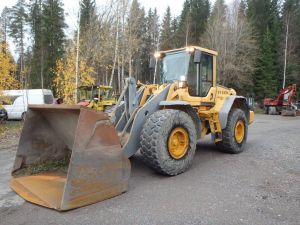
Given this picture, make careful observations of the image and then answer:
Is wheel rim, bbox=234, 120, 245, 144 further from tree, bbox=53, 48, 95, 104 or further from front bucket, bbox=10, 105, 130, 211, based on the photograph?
tree, bbox=53, 48, 95, 104

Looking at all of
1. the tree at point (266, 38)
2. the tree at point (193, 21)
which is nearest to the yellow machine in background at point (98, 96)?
the tree at point (193, 21)

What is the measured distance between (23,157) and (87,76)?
12.4m

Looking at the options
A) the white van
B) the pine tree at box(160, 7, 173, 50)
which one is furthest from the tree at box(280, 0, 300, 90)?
the white van

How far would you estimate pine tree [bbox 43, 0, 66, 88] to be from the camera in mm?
34031

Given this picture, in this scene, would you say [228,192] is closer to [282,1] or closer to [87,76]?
[87,76]

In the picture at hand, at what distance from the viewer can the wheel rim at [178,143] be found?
5.20 metres

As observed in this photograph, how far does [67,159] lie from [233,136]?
386 centimetres

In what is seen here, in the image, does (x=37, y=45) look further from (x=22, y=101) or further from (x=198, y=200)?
(x=198, y=200)

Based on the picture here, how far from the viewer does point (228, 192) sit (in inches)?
179

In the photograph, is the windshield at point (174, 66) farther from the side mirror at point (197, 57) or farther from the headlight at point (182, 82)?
the side mirror at point (197, 57)

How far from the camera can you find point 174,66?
659 cm

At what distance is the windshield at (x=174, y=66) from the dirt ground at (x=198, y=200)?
75.7 inches

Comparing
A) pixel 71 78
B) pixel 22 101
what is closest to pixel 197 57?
pixel 71 78

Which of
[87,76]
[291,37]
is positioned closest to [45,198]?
[87,76]
